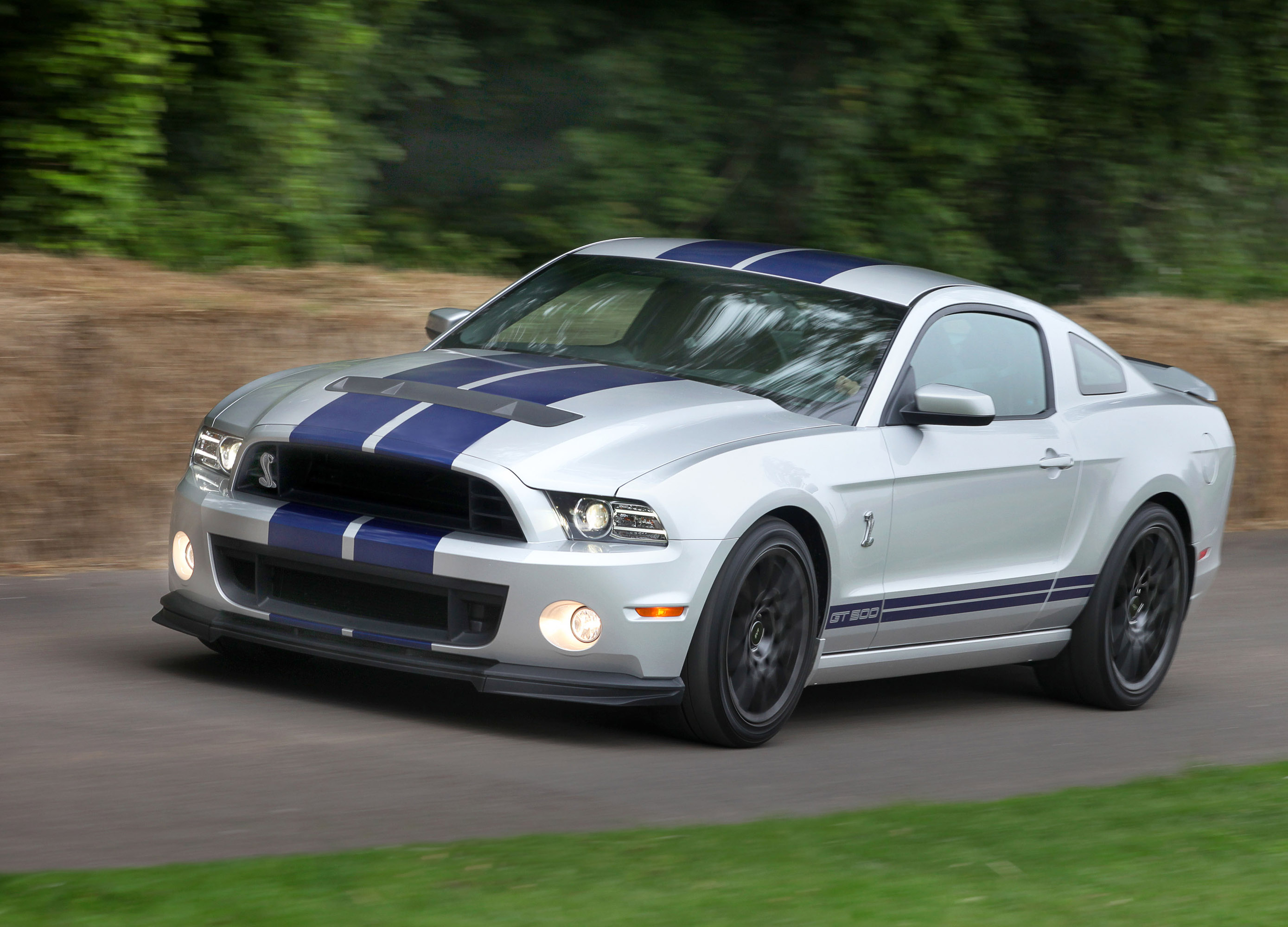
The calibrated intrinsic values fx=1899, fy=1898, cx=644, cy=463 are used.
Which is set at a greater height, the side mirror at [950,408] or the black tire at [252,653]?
the side mirror at [950,408]

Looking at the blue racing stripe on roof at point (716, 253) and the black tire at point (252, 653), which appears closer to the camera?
the black tire at point (252, 653)

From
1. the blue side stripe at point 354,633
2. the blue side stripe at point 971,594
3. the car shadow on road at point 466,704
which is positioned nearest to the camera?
the blue side stripe at point 354,633

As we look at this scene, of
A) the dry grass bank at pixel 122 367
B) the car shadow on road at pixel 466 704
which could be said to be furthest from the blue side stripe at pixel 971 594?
the dry grass bank at pixel 122 367

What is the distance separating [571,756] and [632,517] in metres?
0.76

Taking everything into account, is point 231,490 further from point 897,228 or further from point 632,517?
point 897,228

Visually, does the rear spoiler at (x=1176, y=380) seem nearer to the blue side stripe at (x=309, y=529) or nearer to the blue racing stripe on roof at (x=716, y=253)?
the blue racing stripe on roof at (x=716, y=253)

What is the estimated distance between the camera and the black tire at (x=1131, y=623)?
762 cm

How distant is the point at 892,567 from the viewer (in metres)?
6.57

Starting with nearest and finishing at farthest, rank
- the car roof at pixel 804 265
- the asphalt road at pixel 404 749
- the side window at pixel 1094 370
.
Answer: the asphalt road at pixel 404 749
the car roof at pixel 804 265
the side window at pixel 1094 370

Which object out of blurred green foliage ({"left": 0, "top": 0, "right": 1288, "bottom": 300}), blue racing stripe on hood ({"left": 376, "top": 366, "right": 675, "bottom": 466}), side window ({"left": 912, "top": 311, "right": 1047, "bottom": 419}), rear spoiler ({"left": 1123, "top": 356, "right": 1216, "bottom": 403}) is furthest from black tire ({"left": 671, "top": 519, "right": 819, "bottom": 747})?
blurred green foliage ({"left": 0, "top": 0, "right": 1288, "bottom": 300})

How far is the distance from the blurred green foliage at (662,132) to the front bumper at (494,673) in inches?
243

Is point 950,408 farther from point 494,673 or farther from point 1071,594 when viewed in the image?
point 494,673

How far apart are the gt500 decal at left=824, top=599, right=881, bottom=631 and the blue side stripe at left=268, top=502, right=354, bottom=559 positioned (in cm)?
165

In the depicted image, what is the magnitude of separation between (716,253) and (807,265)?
40 centimetres
